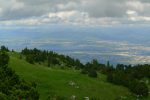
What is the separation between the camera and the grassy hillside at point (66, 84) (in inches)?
5901

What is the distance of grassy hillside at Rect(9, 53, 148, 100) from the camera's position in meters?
150

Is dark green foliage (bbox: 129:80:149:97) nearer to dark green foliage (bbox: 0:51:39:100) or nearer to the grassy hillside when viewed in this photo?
the grassy hillside

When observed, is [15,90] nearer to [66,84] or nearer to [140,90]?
[66,84]

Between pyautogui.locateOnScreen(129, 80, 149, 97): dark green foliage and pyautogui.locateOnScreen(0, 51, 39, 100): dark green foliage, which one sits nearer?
pyautogui.locateOnScreen(0, 51, 39, 100): dark green foliage

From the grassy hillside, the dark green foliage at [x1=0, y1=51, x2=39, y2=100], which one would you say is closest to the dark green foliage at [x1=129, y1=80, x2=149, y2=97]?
the grassy hillside

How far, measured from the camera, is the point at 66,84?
161m

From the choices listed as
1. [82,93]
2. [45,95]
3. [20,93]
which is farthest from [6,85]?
[82,93]

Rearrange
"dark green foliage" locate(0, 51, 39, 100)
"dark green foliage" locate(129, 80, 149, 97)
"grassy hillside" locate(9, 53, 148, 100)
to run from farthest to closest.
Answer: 1. "dark green foliage" locate(129, 80, 149, 97)
2. "grassy hillside" locate(9, 53, 148, 100)
3. "dark green foliage" locate(0, 51, 39, 100)

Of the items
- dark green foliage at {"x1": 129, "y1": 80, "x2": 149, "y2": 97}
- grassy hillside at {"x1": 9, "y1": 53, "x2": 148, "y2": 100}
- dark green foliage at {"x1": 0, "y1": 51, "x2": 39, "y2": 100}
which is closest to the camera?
dark green foliage at {"x1": 0, "y1": 51, "x2": 39, "y2": 100}

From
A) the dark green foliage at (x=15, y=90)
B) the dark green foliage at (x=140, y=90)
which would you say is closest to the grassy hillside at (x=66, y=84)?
the dark green foliage at (x=140, y=90)

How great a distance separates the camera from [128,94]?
6668 inches

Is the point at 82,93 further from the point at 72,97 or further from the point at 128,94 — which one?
the point at 128,94

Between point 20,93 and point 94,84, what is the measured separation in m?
93.1

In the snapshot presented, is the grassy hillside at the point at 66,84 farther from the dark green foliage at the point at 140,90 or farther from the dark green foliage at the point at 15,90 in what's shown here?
the dark green foliage at the point at 15,90
